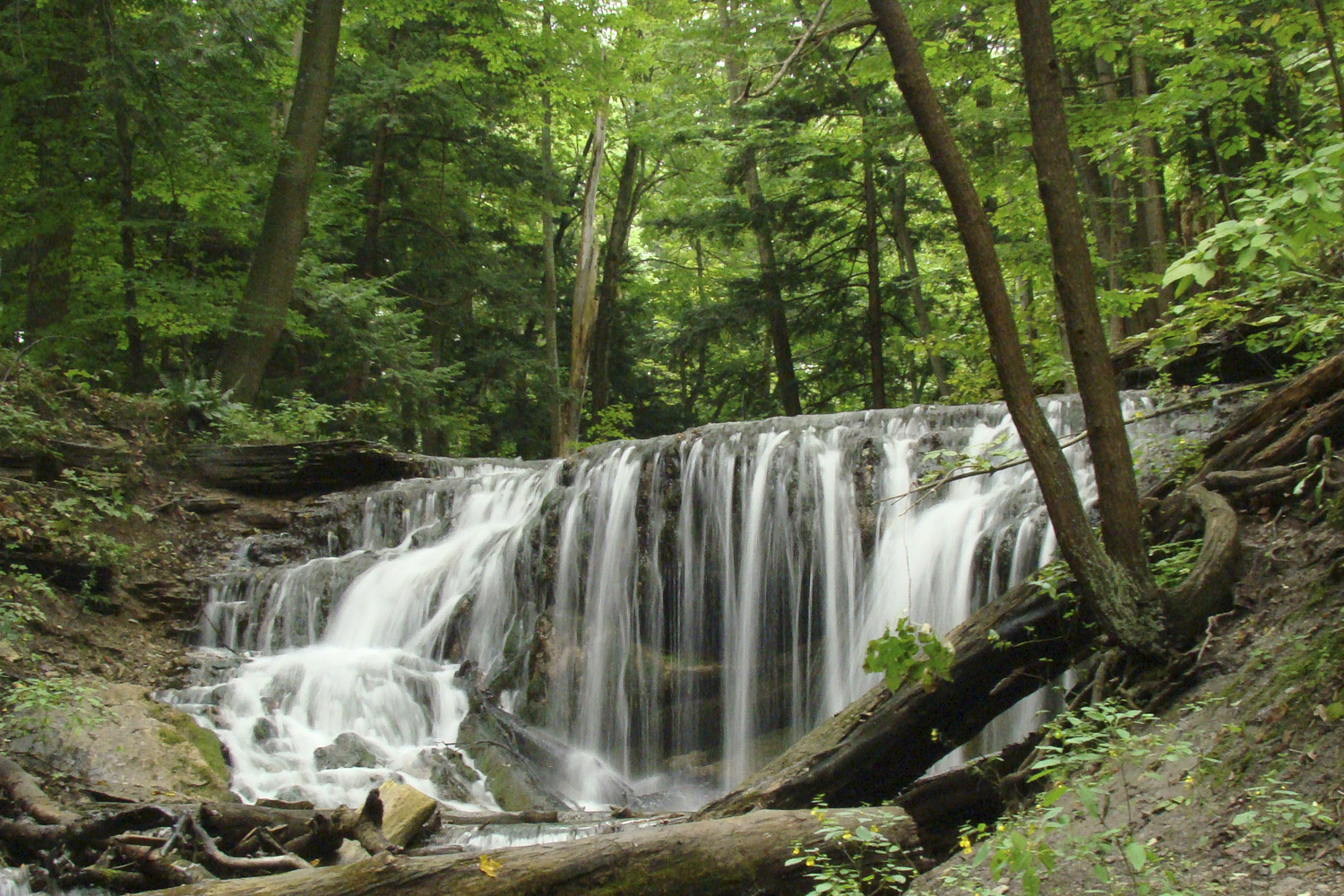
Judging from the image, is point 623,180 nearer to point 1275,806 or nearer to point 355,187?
point 355,187

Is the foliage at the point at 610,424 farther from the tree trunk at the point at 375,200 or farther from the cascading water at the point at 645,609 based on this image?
the cascading water at the point at 645,609

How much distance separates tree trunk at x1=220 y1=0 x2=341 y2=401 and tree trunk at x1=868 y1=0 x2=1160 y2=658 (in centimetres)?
1100

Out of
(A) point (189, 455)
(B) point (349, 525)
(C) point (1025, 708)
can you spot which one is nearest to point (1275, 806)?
(C) point (1025, 708)

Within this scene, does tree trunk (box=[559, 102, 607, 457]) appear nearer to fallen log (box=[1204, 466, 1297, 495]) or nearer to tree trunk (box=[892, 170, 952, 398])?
tree trunk (box=[892, 170, 952, 398])

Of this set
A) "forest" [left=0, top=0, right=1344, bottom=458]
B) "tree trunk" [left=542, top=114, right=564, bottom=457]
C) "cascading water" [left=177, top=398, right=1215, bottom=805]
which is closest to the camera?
"forest" [left=0, top=0, right=1344, bottom=458]

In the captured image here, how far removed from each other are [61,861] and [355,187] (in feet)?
45.6

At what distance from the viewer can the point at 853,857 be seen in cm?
381

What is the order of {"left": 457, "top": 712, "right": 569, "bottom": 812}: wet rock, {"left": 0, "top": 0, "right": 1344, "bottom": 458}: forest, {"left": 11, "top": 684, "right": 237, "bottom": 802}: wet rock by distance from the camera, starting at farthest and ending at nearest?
{"left": 0, "top": 0, "right": 1344, "bottom": 458}: forest → {"left": 457, "top": 712, "right": 569, "bottom": 812}: wet rock → {"left": 11, "top": 684, "right": 237, "bottom": 802}: wet rock

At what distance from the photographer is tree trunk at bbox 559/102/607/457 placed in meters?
19.5

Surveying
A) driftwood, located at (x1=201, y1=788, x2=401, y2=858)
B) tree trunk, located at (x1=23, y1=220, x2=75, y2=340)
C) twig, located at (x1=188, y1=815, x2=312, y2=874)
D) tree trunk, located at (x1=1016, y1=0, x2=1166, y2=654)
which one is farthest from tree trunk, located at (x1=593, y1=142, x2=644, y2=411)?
tree trunk, located at (x1=1016, y1=0, x2=1166, y2=654)

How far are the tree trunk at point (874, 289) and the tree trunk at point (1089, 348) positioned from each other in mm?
12936

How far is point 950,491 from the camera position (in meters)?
8.95

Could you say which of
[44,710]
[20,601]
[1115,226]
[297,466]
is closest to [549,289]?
[297,466]

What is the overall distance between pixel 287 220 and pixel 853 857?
41.3 feet
